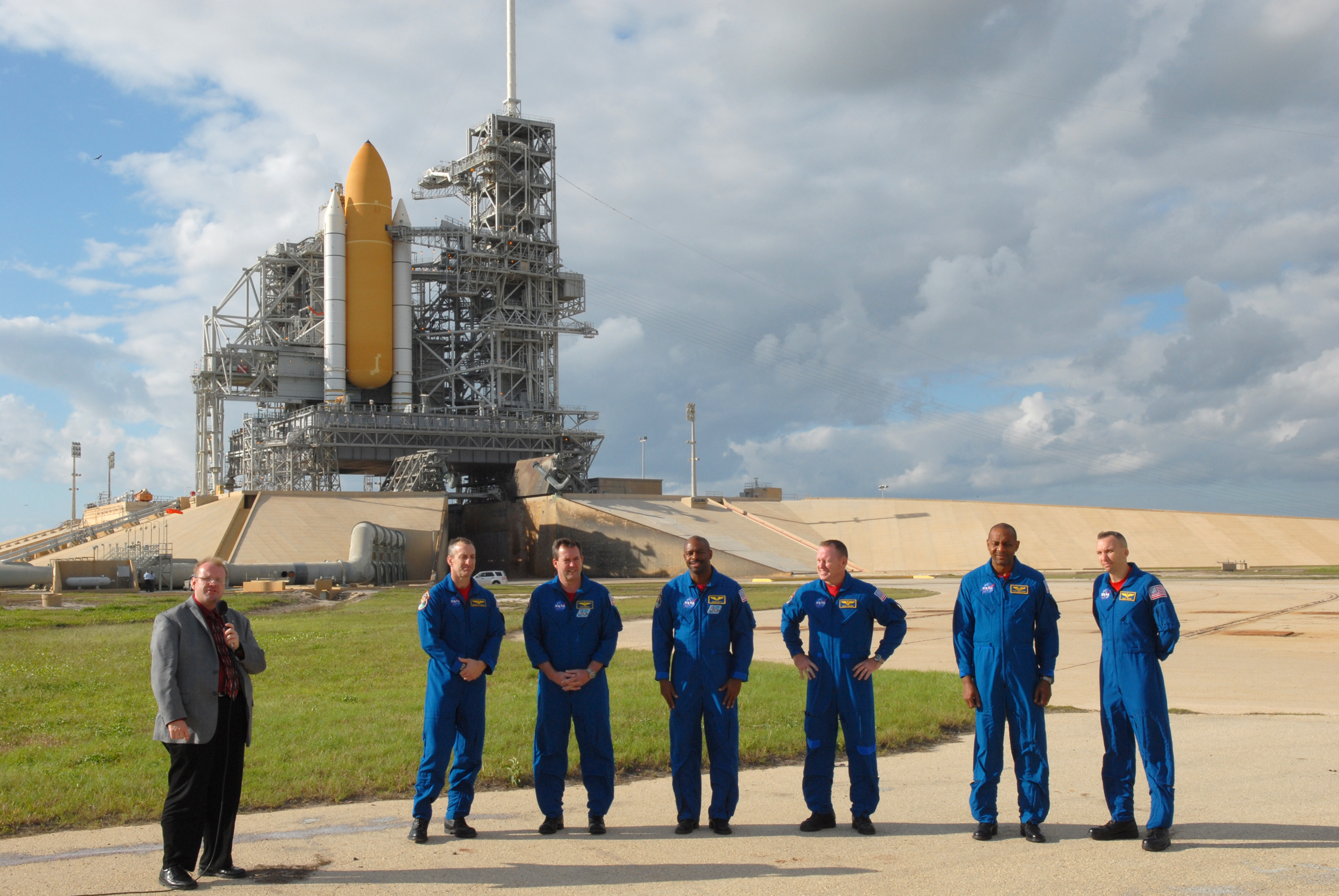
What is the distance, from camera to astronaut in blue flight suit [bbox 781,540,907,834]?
6.49 m

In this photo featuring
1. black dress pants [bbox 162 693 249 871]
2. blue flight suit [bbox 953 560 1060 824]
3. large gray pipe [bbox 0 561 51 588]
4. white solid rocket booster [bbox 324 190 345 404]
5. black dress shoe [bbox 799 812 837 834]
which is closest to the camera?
black dress pants [bbox 162 693 249 871]

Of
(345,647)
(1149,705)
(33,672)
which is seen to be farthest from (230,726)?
(345,647)

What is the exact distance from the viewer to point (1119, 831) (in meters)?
6.06

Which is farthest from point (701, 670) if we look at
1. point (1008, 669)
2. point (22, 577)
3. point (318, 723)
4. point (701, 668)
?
point (22, 577)

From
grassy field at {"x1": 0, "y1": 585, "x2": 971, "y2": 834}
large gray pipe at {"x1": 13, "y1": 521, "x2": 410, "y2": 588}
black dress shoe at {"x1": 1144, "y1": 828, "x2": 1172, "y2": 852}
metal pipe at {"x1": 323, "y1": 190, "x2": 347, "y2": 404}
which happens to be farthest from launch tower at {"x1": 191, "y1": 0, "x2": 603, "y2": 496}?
black dress shoe at {"x1": 1144, "y1": 828, "x2": 1172, "y2": 852}

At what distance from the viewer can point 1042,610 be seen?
650cm

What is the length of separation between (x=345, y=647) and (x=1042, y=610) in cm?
1268

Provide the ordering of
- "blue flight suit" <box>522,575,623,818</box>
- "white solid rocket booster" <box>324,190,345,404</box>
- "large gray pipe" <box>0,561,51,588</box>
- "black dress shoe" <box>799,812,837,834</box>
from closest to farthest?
"black dress shoe" <box>799,812,837,834</box>, "blue flight suit" <box>522,575,623,818</box>, "large gray pipe" <box>0,561,51,588</box>, "white solid rocket booster" <box>324,190,345,404</box>

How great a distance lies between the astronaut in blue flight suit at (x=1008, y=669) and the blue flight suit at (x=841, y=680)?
0.53 meters

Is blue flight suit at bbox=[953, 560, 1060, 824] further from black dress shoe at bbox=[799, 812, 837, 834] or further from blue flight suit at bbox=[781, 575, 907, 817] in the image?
black dress shoe at bbox=[799, 812, 837, 834]

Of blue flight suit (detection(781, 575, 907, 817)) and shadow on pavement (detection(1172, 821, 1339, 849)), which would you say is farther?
blue flight suit (detection(781, 575, 907, 817))

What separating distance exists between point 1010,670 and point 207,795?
16.0 feet

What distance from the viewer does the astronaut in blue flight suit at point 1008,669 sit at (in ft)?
20.4

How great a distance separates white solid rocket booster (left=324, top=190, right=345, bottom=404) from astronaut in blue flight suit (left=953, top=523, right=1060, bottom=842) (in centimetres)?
5495
